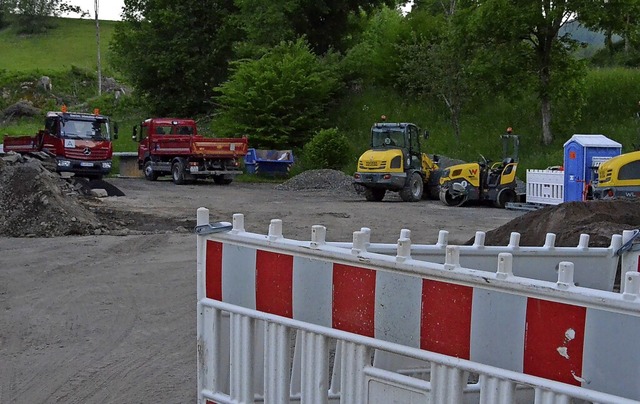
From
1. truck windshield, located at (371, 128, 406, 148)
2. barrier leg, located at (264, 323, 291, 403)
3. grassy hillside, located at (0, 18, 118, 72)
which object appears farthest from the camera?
grassy hillside, located at (0, 18, 118, 72)

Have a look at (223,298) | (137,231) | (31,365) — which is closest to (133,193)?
(137,231)

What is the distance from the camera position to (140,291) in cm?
964

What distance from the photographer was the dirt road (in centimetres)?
597

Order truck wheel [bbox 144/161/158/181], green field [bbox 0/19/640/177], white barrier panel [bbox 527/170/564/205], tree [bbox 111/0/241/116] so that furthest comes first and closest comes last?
tree [bbox 111/0/241/116] → truck wheel [bbox 144/161/158/181] → green field [bbox 0/19/640/177] → white barrier panel [bbox 527/170/564/205]

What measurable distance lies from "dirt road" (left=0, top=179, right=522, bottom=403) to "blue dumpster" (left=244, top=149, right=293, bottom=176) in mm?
17863

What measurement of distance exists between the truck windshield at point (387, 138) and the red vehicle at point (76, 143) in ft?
36.7

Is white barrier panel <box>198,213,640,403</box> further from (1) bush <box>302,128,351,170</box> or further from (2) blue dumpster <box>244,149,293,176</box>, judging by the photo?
(2) blue dumpster <box>244,149,293,176</box>

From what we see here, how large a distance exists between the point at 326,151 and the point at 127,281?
92.5 ft

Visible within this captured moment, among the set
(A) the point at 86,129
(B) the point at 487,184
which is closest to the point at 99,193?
(A) the point at 86,129

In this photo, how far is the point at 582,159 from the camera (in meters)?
22.1

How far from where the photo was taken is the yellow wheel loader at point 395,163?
86.9ft

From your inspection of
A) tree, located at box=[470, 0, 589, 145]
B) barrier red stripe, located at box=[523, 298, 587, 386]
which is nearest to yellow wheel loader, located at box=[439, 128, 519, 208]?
tree, located at box=[470, 0, 589, 145]

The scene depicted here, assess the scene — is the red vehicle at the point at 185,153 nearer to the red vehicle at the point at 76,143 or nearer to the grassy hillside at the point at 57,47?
the red vehicle at the point at 76,143

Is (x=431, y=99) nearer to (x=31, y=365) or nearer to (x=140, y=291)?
(x=140, y=291)
